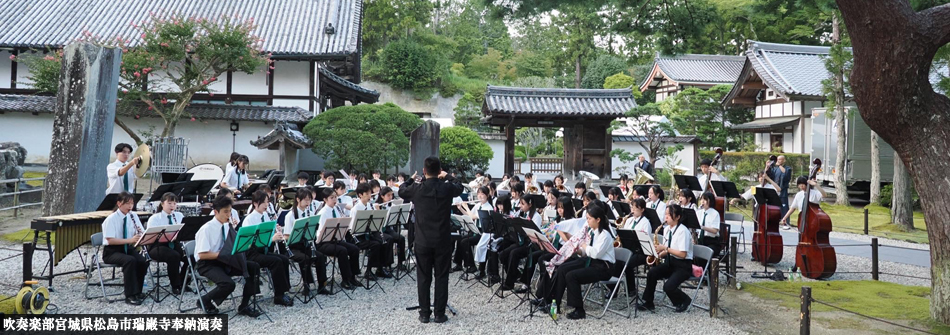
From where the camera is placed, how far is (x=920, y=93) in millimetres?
6680

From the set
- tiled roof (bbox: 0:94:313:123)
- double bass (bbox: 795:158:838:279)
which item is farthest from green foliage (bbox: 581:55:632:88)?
double bass (bbox: 795:158:838:279)

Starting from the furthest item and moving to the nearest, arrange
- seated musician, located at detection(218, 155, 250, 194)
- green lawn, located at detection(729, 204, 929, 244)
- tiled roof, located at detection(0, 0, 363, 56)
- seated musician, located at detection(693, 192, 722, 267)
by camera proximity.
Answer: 1. tiled roof, located at detection(0, 0, 363, 56)
2. green lawn, located at detection(729, 204, 929, 244)
3. seated musician, located at detection(218, 155, 250, 194)
4. seated musician, located at detection(693, 192, 722, 267)

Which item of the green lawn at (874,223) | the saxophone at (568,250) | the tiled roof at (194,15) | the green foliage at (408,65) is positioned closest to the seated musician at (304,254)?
the saxophone at (568,250)

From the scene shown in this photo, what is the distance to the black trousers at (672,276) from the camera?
7.67 metres

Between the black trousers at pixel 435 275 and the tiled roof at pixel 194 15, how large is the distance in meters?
16.5

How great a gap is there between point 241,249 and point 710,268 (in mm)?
5409

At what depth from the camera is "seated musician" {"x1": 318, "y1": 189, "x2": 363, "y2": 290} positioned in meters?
8.70

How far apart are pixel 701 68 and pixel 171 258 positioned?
1614 inches

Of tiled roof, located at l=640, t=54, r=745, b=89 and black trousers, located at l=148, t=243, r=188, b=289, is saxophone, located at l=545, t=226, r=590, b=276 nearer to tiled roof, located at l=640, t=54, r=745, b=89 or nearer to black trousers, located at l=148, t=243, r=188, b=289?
black trousers, located at l=148, t=243, r=188, b=289

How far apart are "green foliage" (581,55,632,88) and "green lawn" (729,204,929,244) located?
89.6 feet

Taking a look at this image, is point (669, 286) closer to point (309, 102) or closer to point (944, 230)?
point (944, 230)

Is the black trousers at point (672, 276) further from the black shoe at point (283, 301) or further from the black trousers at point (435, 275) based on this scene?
the black shoe at point (283, 301)

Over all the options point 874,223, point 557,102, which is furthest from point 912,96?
point 557,102

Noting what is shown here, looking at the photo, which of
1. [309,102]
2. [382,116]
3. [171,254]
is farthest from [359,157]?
[171,254]
